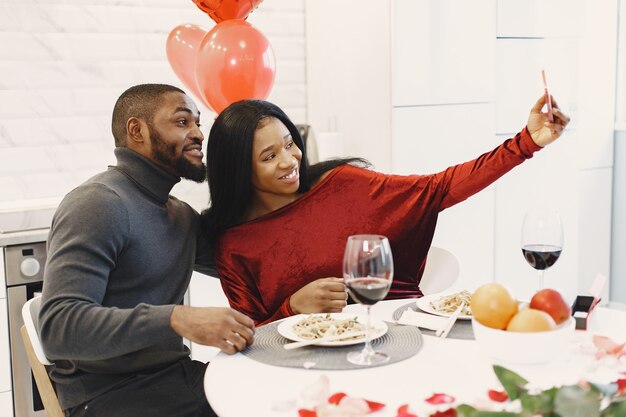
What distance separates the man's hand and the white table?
0.03 metres

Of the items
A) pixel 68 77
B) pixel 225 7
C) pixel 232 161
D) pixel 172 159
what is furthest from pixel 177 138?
pixel 68 77

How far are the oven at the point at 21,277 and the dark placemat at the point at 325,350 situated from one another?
149 cm

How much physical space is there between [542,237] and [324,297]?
0.55 m

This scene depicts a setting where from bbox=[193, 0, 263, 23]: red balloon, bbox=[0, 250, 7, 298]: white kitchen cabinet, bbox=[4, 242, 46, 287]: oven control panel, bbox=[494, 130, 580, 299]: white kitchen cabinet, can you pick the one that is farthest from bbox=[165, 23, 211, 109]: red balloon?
bbox=[494, 130, 580, 299]: white kitchen cabinet

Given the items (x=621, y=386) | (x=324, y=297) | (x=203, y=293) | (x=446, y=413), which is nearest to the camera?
(x=446, y=413)

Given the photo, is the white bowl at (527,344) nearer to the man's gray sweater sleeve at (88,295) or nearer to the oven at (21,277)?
the man's gray sweater sleeve at (88,295)

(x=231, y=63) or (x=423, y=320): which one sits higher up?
(x=231, y=63)

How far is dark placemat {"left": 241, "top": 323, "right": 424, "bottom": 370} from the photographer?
1.46 m

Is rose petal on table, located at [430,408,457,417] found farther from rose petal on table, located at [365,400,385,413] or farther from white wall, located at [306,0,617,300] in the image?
white wall, located at [306,0,617,300]

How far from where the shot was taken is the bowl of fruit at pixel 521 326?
1.35 metres

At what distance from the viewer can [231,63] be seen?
2.60m

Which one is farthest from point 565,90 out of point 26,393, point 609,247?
point 26,393

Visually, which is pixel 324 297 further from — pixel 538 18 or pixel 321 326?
pixel 538 18

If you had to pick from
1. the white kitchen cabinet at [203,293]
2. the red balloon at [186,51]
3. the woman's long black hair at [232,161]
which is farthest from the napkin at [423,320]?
the white kitchen cabinet at [203,293]
